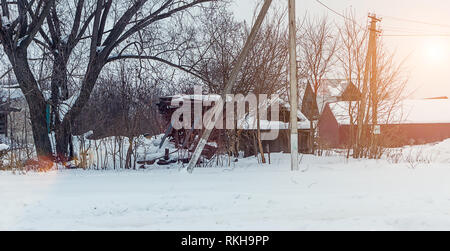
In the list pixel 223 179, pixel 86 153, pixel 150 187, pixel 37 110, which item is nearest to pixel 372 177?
pixel 223 179

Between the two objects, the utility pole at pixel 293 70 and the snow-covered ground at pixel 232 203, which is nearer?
the snow-covered ground at pixel 232 203

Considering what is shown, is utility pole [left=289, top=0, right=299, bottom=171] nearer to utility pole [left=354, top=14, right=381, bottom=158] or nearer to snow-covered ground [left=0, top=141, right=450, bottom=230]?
snow-covered ground [left=0, top=141, right=450, bottom=230]

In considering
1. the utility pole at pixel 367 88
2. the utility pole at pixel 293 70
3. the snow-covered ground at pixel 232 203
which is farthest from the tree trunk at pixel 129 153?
the utility pole at pixel 367 88

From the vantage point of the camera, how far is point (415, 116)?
3036cm

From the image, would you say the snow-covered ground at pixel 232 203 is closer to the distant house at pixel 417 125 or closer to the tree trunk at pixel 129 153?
the tree trunk at pixel 129 153

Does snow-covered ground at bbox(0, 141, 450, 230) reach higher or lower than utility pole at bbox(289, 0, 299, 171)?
lower

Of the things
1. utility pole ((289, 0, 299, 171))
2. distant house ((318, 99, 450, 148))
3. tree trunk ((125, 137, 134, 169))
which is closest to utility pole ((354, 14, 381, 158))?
utility pole ((289, 0, 299, 171))

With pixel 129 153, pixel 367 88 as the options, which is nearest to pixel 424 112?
pixel 367 88

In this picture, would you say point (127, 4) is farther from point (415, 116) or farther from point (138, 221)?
point (415, 116)

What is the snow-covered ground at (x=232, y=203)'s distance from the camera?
4.31m

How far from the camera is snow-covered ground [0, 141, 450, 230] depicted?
431 centimetres

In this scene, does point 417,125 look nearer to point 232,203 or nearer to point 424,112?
point 424,112

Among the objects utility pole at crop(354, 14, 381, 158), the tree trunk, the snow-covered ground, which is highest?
utility pole at crop(354, 14, 381, 158)

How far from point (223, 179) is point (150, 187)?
5.16ft
